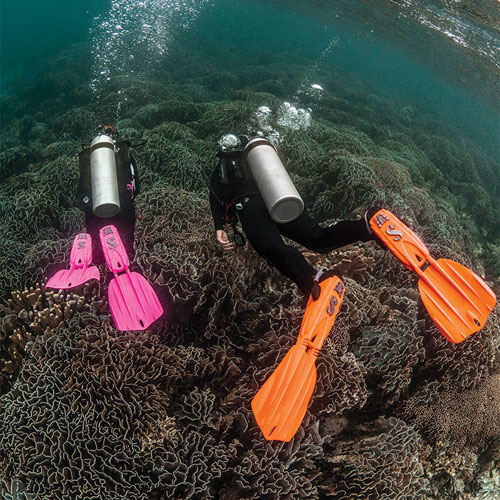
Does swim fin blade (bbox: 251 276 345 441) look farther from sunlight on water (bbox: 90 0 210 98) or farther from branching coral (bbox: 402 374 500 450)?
sunlight on water (bbox: 90 0 210 98)

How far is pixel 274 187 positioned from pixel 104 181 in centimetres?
232

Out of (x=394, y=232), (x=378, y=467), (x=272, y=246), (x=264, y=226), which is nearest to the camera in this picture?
(x=394, y=232)

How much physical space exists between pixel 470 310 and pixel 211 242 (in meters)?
3.94

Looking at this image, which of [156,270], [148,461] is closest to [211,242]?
[156,270]

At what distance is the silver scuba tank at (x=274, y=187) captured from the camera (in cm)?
363

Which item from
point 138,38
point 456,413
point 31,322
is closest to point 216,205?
point 31,322

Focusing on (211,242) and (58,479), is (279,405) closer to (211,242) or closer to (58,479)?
(58,479)

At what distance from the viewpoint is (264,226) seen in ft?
12.6

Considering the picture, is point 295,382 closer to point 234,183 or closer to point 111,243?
point 234,183

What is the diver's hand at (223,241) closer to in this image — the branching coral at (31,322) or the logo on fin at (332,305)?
the logo on fin at (332,305)

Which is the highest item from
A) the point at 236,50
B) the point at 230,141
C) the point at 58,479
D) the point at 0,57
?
the point at 230,141

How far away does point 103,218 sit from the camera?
4.31 meters

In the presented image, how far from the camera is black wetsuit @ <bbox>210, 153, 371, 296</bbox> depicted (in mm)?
3424

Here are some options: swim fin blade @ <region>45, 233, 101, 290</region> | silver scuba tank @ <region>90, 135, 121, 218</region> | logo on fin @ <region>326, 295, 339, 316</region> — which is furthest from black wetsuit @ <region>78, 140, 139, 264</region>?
logo on fin @ <region>326, 295, 339, 316</region>
